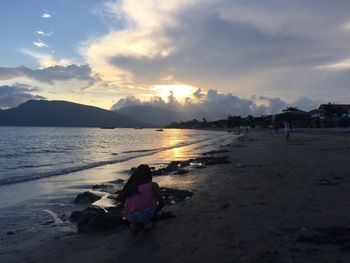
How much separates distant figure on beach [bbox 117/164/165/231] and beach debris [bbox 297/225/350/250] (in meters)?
3.13

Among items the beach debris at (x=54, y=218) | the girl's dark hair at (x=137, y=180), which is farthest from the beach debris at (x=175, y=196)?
the beach debris at (x=54, y=218)

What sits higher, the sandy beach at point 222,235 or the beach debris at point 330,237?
the beach debris at point 330,237

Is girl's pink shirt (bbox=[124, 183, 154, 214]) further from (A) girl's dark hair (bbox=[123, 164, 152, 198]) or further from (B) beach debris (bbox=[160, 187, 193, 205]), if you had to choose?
(B) beach debris (bbox=[160, 187, 193, 205])

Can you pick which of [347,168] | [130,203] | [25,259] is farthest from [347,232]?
[347,168]

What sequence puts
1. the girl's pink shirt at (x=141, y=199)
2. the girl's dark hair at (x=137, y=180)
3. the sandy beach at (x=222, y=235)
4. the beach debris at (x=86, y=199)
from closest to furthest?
the sandy beach at (x=222, y=235)
the girl's pink shirt at (x=141, y=199)
the girl's dark hair at (x=137, y=180)
the beach debris at (x=86, y=199)

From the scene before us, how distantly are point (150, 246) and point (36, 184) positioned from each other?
12515 millimetres

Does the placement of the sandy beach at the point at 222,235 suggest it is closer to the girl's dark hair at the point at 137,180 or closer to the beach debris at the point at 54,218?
the beach debris at the point at 54,218

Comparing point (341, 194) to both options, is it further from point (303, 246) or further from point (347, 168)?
point (347, 168)

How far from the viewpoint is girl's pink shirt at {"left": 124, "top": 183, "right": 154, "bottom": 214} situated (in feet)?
28.6

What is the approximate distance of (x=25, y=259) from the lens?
722 cm

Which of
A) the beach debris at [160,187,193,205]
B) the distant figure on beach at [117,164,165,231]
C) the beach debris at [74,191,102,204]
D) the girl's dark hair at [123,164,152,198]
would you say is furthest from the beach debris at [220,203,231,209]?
the beach debris at [74,191,102,204]

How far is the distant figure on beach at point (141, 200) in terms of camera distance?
28.2 ft

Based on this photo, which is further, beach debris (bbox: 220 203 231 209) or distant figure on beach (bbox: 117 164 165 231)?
→ beach debris (bbox: 220 203 231 209)

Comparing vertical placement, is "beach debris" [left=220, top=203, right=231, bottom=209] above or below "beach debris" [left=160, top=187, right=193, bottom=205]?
above
